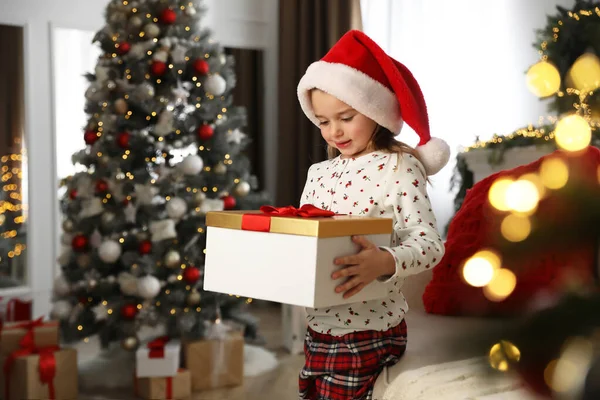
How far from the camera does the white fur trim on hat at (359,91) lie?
143 centimetres

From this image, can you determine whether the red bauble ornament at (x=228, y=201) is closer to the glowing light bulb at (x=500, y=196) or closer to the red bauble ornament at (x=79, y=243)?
the red bauble ornament at (x=79, y=243)

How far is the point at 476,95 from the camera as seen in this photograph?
4031 millimetres

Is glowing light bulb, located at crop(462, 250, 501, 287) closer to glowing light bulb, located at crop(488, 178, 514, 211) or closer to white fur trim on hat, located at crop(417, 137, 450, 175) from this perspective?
glowing light bulb, located at crop(488, 178, 514, 211)

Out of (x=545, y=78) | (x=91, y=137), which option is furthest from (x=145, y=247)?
(x=545, y=78)

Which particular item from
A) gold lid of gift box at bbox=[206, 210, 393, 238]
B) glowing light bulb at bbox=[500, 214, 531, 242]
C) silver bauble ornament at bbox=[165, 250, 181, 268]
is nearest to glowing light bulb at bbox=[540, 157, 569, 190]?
glowing light bulb at bbox=[500, 214, 531, 242]

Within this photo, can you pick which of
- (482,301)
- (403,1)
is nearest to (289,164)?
(403,1)

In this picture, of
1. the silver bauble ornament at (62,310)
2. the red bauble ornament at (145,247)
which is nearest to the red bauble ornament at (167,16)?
the red bauble ornament at (145,247)

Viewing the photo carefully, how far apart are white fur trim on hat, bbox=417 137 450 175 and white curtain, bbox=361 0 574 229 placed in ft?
7.78

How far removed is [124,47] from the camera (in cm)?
322

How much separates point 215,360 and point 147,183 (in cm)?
90

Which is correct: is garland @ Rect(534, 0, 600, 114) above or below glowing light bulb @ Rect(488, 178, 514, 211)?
above

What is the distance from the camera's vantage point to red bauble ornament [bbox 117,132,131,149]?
125 inches

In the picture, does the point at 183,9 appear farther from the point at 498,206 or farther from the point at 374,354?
the point at 498,206

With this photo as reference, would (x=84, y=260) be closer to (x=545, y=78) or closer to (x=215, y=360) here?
(x=215, y=360)
